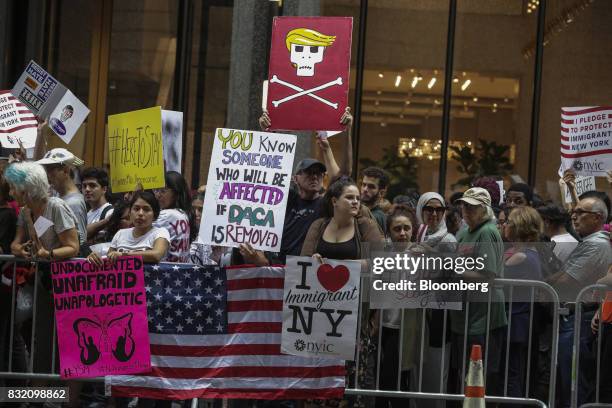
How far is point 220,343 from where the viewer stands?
9.27 metres

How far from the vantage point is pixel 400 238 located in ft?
32.2

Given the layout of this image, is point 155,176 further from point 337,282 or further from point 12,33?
point 12,33

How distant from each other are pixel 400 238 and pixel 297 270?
A: 1.13 m

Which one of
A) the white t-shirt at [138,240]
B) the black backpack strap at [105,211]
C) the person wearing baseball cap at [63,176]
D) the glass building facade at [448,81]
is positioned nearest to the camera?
the white t-shirt at [138,240]

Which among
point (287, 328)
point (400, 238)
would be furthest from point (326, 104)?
point (287, 328)

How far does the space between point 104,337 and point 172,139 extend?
2517 millimetres

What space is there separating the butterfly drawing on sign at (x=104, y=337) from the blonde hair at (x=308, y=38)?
8.78ft

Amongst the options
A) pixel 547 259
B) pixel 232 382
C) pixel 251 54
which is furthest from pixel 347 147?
pixel 251 54

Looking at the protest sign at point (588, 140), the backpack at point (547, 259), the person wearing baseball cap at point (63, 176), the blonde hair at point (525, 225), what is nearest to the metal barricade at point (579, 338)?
the backpack at point (547, 259)

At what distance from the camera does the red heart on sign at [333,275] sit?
906 centimetres

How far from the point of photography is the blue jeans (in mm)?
9773

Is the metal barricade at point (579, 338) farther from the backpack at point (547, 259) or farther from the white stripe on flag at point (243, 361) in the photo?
the white stripe on flag at point (243, 361)

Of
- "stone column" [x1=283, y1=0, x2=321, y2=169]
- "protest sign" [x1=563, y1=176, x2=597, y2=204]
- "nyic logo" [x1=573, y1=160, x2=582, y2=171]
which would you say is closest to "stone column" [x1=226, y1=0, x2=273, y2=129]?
"stone column" [x1=283, y1=0, x2=321, y2=169]

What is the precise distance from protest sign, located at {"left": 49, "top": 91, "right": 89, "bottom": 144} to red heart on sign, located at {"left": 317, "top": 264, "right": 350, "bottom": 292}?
407 cm
